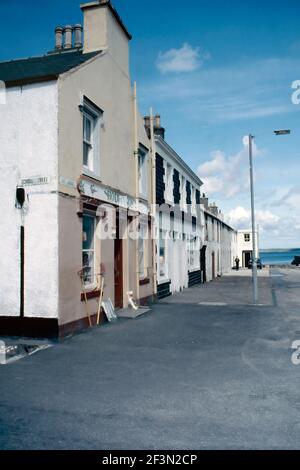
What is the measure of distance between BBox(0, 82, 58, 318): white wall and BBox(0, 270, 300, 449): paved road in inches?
59.9

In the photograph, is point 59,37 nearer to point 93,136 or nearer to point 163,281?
point 93,136

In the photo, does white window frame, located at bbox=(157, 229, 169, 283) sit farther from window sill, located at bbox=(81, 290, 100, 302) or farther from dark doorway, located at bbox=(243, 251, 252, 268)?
dark doorway, located at bbox=(243, 251, 252, 268)

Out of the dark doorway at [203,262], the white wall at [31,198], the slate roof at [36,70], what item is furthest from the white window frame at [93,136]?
the dark doorway at [203,262]

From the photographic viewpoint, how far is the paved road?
172 inches

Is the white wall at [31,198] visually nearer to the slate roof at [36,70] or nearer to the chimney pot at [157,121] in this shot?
the slate roof at [36,70]

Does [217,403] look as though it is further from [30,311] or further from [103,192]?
[103,192]

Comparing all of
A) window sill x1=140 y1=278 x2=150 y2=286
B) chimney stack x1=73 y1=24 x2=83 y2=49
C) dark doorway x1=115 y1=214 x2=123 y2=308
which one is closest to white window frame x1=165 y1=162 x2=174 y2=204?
window sill x1=140 y1=278 x2=150 y2=286

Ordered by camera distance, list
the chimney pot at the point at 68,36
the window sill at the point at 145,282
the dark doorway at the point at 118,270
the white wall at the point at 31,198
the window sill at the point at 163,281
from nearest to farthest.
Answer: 1. the white wall at the point at 31,198
2. the dark doorway at the point at 118,270
3. the window sill at the point at 145,282
4. the chimney pot at the point at 68,36
5. the window sill at the point at 163,281

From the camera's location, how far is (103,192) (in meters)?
12.0

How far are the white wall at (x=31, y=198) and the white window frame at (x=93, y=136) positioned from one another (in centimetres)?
184

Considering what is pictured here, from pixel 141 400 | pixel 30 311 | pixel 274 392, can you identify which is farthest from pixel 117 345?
pixel 274 392

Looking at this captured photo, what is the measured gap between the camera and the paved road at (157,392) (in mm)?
4367

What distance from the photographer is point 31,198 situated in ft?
31.2
